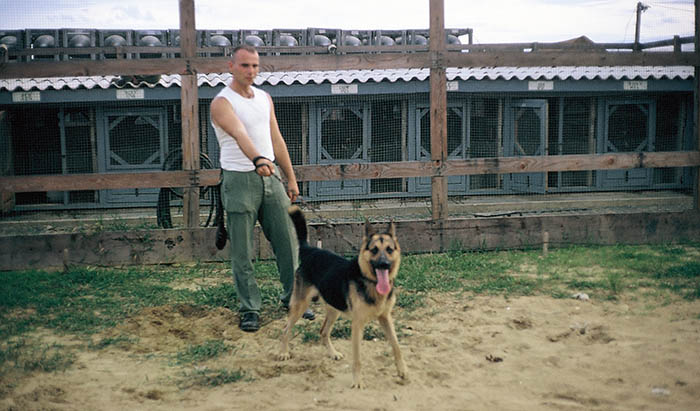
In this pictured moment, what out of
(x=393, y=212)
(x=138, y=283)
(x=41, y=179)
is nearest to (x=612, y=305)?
(x=138, y=283)

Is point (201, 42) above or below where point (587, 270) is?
above

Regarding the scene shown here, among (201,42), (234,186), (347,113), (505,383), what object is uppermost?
(201,42)

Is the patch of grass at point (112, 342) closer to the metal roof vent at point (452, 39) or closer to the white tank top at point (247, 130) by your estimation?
the white tank top at point (247, 130)

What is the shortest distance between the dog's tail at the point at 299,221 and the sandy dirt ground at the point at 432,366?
0.76 meters

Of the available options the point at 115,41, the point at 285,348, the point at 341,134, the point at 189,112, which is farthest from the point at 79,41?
the point at 285,348

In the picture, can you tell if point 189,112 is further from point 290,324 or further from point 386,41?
point 386,41

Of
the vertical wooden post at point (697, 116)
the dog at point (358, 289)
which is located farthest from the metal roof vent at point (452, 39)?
the dog at point (358, 289)

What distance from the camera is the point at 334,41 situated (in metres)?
17.7

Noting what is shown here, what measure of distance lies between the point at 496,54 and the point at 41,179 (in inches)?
216

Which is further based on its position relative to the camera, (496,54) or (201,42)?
(201,42)

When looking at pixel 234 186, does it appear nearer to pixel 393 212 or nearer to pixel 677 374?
pixel 677 374

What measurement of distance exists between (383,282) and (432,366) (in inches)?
27.7

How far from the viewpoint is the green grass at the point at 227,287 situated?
4367 mm

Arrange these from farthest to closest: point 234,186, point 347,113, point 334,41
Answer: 1. point 334,41
2. point 347,113
3. point 234,186
